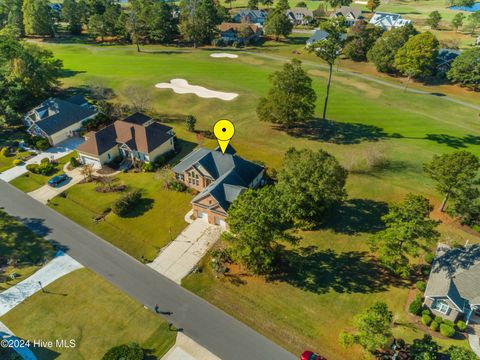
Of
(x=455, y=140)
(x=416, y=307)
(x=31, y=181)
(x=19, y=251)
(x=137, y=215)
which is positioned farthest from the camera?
(x=455, y=140)

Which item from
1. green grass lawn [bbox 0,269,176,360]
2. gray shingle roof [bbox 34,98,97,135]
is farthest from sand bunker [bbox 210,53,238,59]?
green grass lawn [bbox 0,269,176,360]

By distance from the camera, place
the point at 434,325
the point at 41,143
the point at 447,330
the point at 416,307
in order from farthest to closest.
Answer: the point at 41,143
the point at 416,307
the point at 434,325
the point at 447,330

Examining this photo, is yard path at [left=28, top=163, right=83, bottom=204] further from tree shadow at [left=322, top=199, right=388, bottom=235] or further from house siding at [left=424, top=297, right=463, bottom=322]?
house siding at [left=424, top=297, right=463, bottom=322]

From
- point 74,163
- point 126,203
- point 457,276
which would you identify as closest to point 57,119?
point 74,163

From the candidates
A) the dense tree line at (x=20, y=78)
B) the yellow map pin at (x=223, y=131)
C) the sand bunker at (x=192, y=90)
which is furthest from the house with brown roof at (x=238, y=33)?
the yellow map pin at (x=223, y=131)

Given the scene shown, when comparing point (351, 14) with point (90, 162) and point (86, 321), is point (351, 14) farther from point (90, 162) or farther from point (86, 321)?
point (86, 321)

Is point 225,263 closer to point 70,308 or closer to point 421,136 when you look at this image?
point 70,308

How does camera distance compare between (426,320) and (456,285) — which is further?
(456,285)

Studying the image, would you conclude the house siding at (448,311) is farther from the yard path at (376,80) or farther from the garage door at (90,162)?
the yard path at (376,80)

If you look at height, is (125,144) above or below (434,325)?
above
